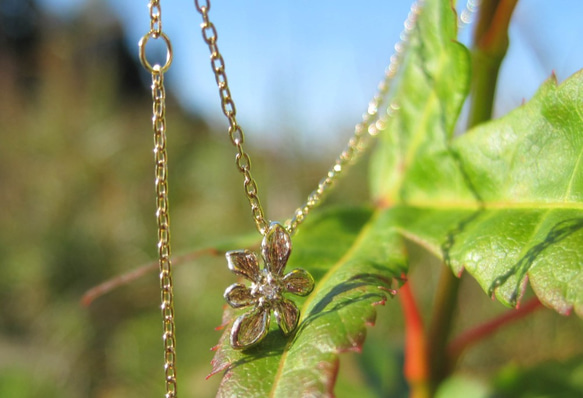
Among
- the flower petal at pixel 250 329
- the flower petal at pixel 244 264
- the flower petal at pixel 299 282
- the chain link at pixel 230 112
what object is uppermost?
the chain link at pixel 230 112

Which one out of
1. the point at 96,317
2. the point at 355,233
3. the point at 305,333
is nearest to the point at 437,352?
the point at 355,233

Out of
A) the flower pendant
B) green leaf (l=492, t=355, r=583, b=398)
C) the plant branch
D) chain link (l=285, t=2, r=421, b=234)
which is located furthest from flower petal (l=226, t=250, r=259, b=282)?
green leaf (l=492, t=355, r=583, b=398)


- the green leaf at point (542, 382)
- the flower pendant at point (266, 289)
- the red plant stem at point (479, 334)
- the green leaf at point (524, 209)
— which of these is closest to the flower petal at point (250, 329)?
the flower pendant at point (266, 289)

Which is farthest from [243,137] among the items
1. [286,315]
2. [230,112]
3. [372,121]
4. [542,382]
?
[542,382]

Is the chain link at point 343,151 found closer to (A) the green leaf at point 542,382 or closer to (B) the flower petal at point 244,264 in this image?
(B) the flower petal at point 244,264

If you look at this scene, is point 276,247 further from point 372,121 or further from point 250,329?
point 372,121

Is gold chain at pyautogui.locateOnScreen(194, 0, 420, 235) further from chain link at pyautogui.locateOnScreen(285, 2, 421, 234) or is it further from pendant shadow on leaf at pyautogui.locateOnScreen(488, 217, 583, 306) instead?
pendant shadow on leaf at pyautogui.locateOnScreen(488, 217, 583, 306)
